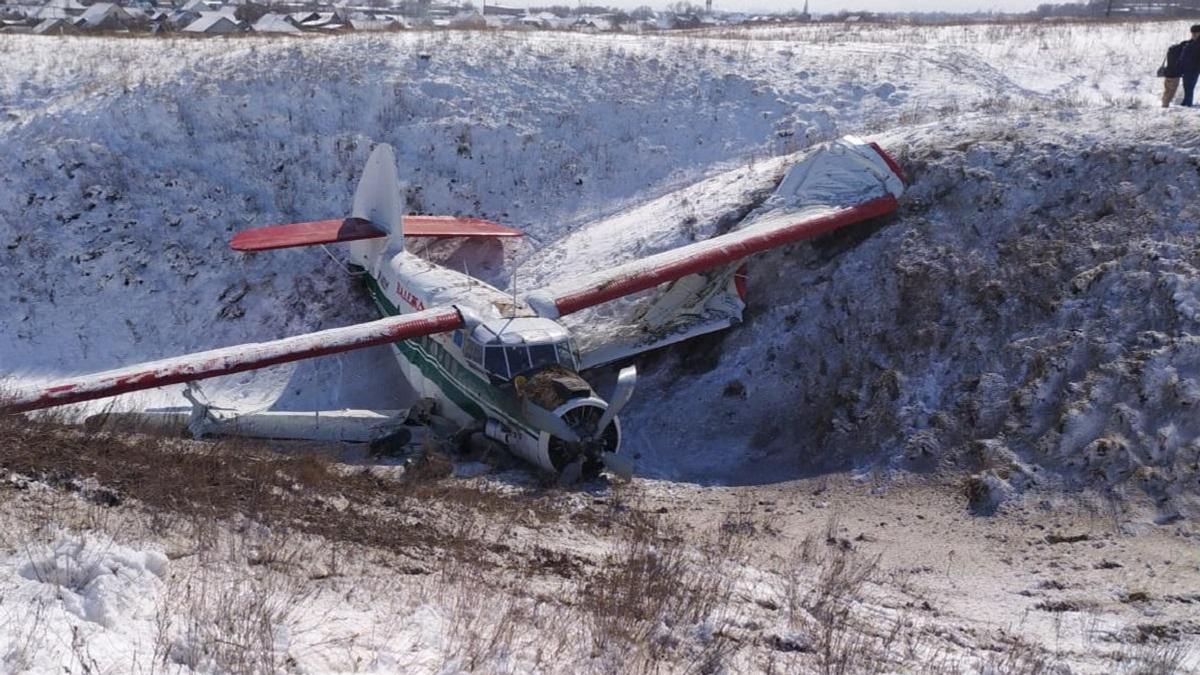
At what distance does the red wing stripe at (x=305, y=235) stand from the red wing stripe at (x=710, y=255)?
5162 millimetres

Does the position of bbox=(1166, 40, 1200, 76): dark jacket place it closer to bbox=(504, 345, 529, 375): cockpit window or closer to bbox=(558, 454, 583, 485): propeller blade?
bbox=(504, 345, 529, 375): cockpit window

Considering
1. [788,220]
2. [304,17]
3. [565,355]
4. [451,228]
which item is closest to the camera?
[565,355]

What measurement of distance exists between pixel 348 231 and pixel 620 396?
8309mm

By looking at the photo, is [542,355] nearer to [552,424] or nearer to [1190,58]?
[552,424]

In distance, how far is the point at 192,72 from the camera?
80.9ft

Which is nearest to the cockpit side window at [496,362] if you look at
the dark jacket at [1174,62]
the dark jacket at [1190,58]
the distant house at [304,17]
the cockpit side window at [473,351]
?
the cockpit side window at [473,351]

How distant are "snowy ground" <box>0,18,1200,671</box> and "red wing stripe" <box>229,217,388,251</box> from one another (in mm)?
1805

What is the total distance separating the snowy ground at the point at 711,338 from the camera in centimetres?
686

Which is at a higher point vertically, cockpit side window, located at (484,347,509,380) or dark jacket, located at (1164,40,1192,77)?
dark jacket, located at (1164,40,1192,77)

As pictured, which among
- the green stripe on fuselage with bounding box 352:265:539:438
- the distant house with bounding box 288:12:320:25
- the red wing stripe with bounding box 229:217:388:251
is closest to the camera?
the green stripe on fuselage with bounding box 352:265:539:438

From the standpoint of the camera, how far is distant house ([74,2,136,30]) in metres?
69.1

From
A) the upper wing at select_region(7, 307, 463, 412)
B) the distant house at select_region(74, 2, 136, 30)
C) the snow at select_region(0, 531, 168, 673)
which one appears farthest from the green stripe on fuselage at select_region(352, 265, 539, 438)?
the distant house at select_region(74, 2, 136, 30)

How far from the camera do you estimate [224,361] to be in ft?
42.8

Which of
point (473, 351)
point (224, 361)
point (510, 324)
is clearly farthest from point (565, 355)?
point (224, 361)
